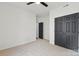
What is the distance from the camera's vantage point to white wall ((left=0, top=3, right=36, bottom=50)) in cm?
437

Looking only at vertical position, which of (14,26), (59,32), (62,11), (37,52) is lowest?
(37,52)

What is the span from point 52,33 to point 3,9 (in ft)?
12.0

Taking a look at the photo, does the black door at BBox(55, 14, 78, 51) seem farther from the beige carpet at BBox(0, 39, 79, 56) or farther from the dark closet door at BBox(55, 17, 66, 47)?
the beige carpet at BBox(0, 39, 79, 56)

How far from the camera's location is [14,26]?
511 cm

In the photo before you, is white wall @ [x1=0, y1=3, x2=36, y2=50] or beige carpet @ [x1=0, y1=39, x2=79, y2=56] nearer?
beige carpet @ [x1=0, y1=39, x2=79, y2=56]

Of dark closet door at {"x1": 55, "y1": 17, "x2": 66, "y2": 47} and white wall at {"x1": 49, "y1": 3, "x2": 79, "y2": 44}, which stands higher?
white wall at {"x1": 49, "y1": 3, "x2": 79, "y2": 44}

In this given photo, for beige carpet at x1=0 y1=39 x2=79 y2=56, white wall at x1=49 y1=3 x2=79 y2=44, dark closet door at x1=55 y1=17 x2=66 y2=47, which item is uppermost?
white wall at x1=49 y1=3 x2=79 y2=44

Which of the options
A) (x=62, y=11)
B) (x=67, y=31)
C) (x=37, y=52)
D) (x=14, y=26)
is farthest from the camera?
(x=14, y=26)

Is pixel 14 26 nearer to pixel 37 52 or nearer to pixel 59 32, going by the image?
pixel 37 52

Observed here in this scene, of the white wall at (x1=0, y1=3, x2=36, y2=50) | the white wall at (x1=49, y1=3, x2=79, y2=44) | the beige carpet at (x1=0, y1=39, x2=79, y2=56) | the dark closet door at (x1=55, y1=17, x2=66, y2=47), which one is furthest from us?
the dark closet door at (x1=55, y1=17, x2=66, y2=47)

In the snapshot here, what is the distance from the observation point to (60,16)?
16.9 feet

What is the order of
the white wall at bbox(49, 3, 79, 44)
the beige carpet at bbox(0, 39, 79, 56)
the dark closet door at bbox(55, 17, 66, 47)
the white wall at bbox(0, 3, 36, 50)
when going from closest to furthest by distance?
the beige carpet at bbox(0, 39, 79, 56)
the white wall at bbox(49, 3, 79, 44)
the white wall at bbox(0, 3, 36, 50)
the dark closet door at bbox(55, 17, 66, 47)

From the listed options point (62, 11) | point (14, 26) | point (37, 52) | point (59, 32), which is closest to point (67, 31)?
point (59, 32)

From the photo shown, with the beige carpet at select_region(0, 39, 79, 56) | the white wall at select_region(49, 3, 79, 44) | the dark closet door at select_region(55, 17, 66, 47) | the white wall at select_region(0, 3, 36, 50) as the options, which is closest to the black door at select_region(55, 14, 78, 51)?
the dark closet door at select_region(55, 17, 66, 47)
